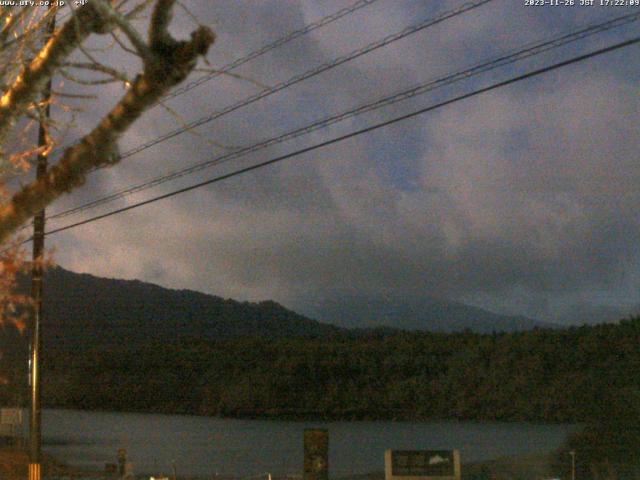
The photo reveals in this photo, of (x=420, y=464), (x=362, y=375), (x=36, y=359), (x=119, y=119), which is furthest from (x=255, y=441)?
(x=119, y=119)

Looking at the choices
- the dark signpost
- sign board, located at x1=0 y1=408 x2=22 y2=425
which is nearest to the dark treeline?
sign board, located at x1=0 y1=408 x2=22 y2=425

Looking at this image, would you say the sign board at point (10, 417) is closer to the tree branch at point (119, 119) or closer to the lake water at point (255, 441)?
the lake water at point (255, 441)

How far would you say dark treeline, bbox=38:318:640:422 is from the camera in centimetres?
5094

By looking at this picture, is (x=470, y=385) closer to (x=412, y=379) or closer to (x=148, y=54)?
(x=412, y=379)

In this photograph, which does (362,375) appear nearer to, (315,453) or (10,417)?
(10,417)

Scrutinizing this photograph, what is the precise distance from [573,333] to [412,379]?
1356cm

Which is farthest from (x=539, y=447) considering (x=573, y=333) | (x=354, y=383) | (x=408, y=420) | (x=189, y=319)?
(x=189, y=319)

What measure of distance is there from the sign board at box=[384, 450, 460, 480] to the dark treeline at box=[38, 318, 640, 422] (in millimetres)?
16192

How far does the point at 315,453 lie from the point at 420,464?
2619 millimetres

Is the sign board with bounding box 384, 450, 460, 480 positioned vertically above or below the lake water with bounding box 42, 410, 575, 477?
above

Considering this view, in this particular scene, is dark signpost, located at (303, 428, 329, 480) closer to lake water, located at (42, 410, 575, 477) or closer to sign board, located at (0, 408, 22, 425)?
lake water, located at (42, 410, 575, 477)

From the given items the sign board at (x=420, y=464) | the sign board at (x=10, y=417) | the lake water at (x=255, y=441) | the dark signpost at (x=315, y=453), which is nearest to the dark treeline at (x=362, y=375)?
the lake water at (x=255, y=441)

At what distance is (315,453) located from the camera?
23.6m

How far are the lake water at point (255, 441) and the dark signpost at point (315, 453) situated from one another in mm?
14959
